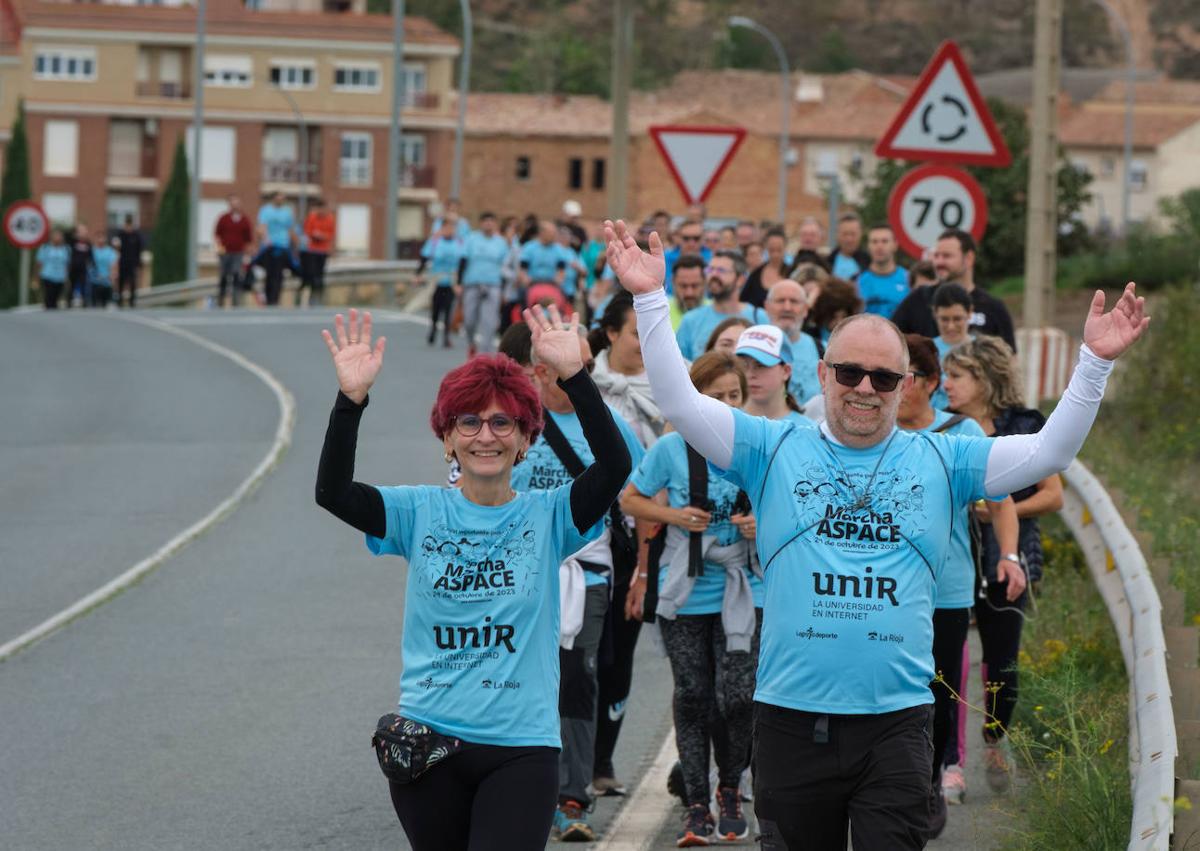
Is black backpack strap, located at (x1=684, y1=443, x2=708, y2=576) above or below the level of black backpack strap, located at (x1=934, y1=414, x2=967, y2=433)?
below

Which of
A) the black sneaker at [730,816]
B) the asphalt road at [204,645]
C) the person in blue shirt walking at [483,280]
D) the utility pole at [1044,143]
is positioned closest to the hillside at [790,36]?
the person in blue shirt walking at [483,280]

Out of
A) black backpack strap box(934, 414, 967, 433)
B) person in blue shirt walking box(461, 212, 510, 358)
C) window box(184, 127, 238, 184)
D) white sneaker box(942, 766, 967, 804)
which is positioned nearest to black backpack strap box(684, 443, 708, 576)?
black backpack strap box(934, 414, 967, 433)

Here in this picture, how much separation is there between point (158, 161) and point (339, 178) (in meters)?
8.13

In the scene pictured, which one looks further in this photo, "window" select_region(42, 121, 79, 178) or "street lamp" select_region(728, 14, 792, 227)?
"window" select_region(42, 121, 79, 178)

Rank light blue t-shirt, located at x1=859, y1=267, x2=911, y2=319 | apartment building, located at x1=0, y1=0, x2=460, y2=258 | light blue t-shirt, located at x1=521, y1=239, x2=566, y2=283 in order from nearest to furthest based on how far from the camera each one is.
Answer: light blue t-shirt, located at x1=859, y1=267, x2=911, y2=319 < light blue t-shirt, located at x1=521, y1=239, x2=566, y2=283 < apartment building, located at x1=0, y1=0, x2=460, y2=258

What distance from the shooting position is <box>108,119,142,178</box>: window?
97250 mm

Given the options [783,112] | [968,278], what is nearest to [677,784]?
[968,278]

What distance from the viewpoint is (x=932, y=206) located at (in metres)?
14.5

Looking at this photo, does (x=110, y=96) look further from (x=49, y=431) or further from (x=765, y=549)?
(x=765, y=549)

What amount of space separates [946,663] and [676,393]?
8.83 feet

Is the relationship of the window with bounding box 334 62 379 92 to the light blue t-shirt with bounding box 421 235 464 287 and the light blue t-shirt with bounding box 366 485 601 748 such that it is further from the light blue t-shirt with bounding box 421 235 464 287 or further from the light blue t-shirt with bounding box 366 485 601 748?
the light blue t-shirt with bounding box 366 485 601 748

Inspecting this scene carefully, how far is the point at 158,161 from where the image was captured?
9762 cm

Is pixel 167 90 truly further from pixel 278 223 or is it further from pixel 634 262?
pixel 634 262

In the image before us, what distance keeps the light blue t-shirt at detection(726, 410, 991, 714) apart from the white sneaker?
290cm
